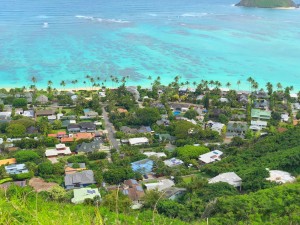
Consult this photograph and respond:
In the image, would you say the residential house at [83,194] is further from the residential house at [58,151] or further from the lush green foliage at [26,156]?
the residential house at [58,151]

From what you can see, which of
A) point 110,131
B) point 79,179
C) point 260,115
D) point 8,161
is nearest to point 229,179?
point 79,179

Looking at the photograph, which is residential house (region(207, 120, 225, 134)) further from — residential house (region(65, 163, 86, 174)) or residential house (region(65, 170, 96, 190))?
residential house (region(65, 170, 96, 190))

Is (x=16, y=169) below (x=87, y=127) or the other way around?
below

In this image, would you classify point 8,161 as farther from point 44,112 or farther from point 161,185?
point 161,185

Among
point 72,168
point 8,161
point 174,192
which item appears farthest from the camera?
point 8,161

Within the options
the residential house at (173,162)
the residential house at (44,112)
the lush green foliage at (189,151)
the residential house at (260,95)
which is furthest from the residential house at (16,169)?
the residential house at (260,95)

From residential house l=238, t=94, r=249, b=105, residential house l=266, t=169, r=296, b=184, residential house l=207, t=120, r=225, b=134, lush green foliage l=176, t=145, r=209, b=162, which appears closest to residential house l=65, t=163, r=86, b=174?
lush green foliage l=176, t=145, r=209, b=162
